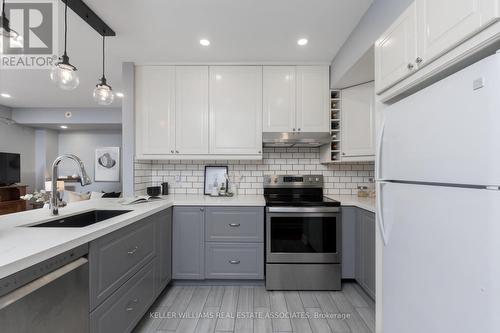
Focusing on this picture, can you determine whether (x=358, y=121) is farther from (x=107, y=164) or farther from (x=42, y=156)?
(x=42, y=156)

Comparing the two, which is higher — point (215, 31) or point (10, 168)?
point (215, 31)

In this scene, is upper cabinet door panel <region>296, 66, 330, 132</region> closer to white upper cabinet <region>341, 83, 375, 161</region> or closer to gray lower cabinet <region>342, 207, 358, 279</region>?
white upper cabinet <region>341, 83, 375, 161</region>

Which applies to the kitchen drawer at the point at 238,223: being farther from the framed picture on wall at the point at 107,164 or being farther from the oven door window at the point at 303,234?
the framed picture on wall at the point at 107,164

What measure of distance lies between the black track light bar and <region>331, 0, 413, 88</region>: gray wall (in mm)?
2142

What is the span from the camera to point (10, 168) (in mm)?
4508

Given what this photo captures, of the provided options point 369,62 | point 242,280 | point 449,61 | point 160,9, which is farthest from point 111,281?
point 369,62

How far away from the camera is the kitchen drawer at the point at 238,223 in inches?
88.1

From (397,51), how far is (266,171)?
1.86 m

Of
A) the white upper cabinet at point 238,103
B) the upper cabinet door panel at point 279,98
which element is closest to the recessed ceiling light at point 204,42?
the white upper cabinet at point 238,103

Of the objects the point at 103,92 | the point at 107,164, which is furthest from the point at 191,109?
the point at 107,164

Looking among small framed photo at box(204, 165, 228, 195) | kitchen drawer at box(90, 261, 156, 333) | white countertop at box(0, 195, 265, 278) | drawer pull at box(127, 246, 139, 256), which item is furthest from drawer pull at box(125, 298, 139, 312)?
small framed photo at box(204, 165, 228, 195)

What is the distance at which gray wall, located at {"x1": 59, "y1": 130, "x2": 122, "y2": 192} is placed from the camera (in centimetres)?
568

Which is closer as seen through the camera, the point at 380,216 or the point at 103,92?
the point at 380,216

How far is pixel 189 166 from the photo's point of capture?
9.46ft
